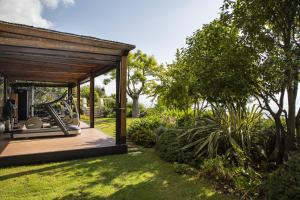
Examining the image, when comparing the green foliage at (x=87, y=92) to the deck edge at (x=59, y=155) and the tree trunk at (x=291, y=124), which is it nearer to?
the deck edge at (x=59, y=155)

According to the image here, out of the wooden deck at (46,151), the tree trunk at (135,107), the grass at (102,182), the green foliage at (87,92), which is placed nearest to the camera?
the grass at (102,182)

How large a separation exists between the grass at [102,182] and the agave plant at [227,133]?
91cm

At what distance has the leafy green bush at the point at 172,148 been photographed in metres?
5.42

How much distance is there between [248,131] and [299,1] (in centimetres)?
297

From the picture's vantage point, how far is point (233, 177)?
4.05 m

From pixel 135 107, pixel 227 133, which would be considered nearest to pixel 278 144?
pixel 227 133

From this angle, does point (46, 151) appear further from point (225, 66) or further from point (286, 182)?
point (286, 182)

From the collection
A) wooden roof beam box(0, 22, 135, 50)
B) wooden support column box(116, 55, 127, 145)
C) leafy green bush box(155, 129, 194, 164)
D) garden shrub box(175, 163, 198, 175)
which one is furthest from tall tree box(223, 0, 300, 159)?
wooden support column box(116, 55, 127, 145)

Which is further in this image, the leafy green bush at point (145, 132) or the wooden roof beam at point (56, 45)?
the leafy green bush at point (145, 132)

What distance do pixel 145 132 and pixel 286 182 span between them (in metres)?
5.40

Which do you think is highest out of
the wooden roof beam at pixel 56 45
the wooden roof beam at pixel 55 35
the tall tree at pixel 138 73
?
the tall tree at pixel 138 73

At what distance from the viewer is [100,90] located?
3381 centimetres

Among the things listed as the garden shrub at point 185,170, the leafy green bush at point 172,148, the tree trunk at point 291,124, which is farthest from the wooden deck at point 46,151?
the tree trunk at point 291,124

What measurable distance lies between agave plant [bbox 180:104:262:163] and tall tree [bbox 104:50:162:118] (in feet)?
A: 52.2
